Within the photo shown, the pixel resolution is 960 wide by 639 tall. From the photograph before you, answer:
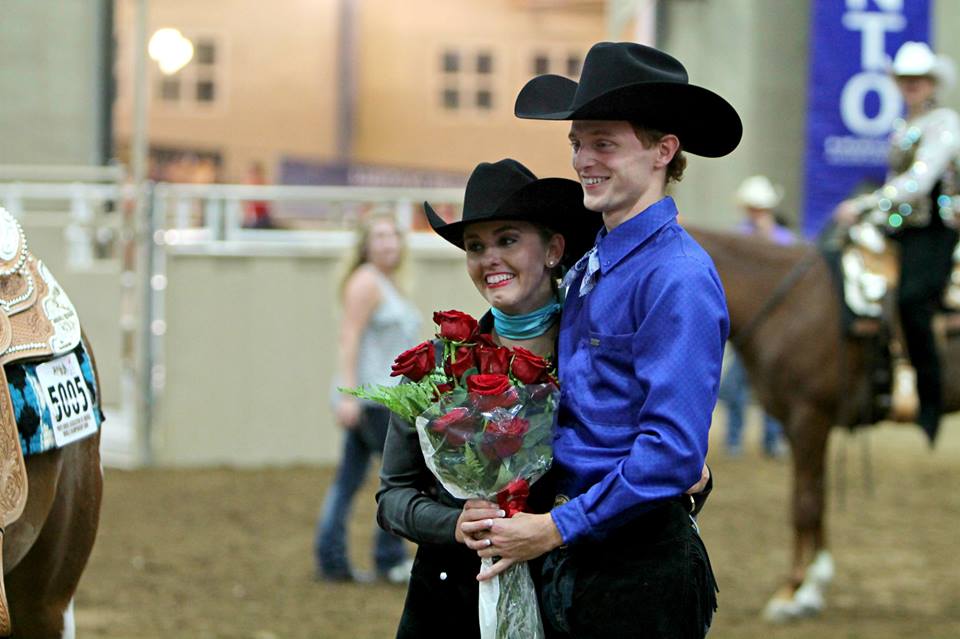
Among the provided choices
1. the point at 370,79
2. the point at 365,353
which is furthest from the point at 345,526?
the point at 370,79

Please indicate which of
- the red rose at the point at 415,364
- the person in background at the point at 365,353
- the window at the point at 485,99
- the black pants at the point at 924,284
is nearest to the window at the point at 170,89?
the window at the point at 485,99

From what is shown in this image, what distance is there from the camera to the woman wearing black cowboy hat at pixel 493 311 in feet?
8.48

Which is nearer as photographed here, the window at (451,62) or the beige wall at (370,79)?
the beige wall at (370,79)

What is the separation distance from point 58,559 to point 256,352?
6.91 metres

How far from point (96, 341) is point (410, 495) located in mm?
8128

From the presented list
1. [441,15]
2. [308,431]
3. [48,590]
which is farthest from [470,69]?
[48,590]

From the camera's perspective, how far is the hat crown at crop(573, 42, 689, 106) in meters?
2.42

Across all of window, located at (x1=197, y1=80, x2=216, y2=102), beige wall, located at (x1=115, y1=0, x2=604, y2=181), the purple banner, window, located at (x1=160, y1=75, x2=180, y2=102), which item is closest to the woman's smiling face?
the purple banner

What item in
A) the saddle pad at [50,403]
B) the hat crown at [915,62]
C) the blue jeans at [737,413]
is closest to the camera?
the saddle pad at [50,403]

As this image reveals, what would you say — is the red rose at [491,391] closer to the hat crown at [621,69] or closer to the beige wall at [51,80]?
the hat crown at [621,69]

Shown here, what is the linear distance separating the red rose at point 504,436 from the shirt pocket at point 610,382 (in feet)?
0.44

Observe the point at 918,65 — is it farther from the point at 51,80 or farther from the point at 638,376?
the point at 51,80

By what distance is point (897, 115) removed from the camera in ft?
42.4

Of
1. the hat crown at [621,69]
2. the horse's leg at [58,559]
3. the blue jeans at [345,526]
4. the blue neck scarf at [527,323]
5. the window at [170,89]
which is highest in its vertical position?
the window at [170,89]
